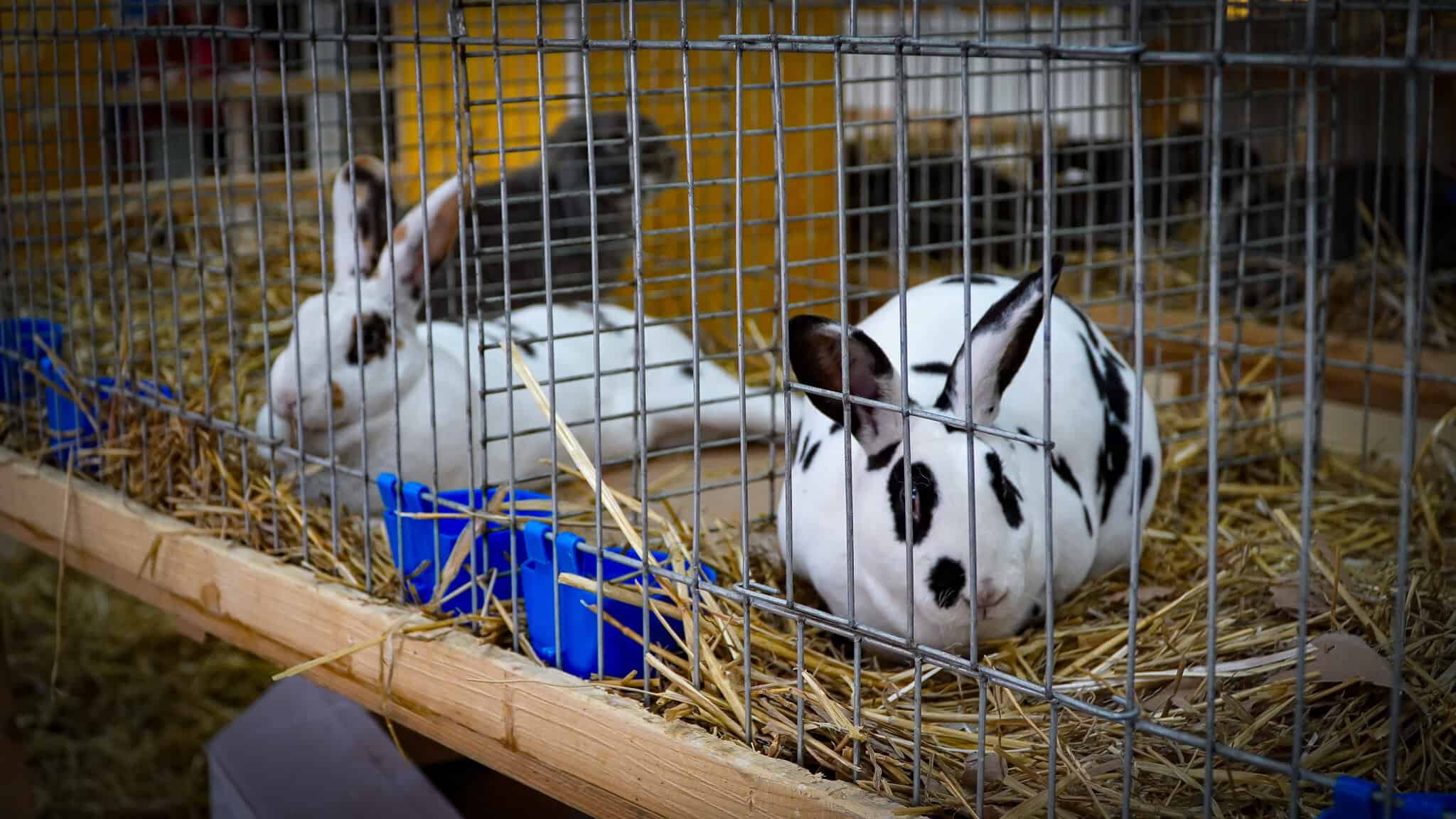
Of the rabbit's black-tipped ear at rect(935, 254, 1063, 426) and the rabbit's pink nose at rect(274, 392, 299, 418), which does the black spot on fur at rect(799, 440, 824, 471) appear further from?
the rabbit's pink nose at rect(274, 392, 299, 418)

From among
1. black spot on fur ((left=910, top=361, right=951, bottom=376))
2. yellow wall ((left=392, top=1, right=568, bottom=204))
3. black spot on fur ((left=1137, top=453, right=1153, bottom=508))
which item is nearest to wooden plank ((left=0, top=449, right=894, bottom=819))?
Result: black spot on fur ((left=910, top=361, right=951, bottom=376))

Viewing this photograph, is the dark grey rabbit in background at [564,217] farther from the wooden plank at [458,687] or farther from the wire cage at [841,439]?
the wooden plank at [458,687]

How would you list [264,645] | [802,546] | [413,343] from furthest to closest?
[413,343] → [264,645] → [802,546]

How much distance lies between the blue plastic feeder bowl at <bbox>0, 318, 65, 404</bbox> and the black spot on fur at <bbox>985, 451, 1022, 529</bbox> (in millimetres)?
2064

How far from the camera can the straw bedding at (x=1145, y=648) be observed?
4.91 ft

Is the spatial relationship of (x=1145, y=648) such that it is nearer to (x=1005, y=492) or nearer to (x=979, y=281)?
(x=1005, y=492)

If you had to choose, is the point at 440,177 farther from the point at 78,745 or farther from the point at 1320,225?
the point at 1320,225

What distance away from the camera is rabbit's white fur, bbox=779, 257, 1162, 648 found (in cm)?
169

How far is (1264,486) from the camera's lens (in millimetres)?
2746

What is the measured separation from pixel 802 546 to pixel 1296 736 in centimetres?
107

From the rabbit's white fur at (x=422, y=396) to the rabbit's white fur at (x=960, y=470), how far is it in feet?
1.17

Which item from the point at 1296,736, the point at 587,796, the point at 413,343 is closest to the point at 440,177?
the point at 413,343

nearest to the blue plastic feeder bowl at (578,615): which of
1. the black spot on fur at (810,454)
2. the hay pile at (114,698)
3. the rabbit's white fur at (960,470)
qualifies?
the rabbit's white fur at (960,470)

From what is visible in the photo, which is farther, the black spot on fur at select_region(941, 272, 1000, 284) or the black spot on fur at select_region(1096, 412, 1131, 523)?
the black spot on fur at select_region(941, 272, 1000, 284)
